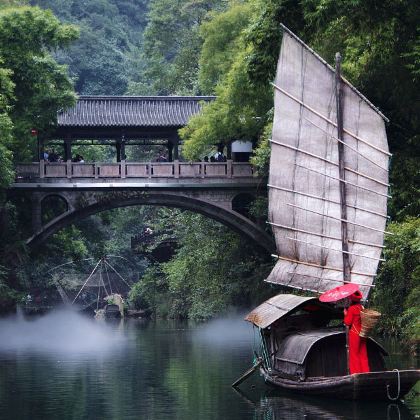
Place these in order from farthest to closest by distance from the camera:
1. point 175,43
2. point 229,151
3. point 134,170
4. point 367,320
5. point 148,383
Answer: point 175,43 < point 229,151 < point 134,170 < point 148,383 < point 367,320

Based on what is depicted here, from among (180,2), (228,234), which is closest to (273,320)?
(228,234)

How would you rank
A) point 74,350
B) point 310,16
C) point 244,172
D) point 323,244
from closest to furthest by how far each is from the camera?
1. point 323,244
2. point 310,16
3. point 74,350
4. point 244,172

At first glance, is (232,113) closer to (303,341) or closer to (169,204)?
(169,204)

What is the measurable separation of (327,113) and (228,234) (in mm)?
23792

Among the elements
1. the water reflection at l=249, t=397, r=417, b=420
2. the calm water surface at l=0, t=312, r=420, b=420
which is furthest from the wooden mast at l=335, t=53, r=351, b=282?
the water reflection at l=249, t=397, r=417, b=420

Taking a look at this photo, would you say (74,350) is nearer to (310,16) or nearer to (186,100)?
(310,16)

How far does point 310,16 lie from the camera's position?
2920 cm

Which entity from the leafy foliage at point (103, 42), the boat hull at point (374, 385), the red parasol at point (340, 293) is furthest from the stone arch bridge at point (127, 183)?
the leafy foliage at point (103, 42)

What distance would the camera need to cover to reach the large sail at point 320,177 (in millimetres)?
23125

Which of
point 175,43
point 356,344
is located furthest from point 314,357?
point 175,43

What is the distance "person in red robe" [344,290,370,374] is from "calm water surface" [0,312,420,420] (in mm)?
644

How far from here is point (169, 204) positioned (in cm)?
4456

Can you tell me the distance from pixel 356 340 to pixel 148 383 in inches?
207

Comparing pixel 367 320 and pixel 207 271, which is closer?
pixel 367 320
